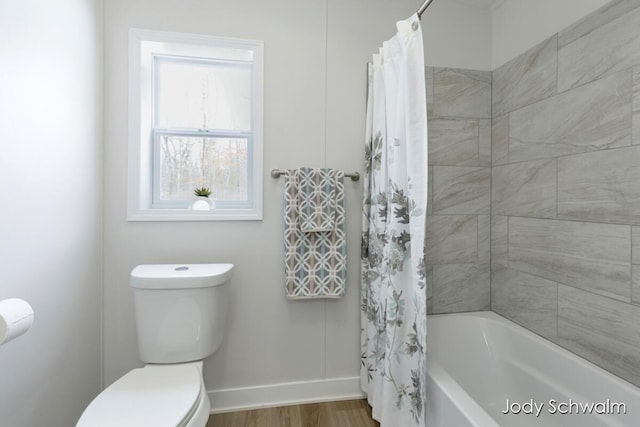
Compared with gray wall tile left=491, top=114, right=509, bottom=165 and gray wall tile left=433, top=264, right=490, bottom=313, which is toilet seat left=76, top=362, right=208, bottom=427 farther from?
gray wall tile left=491, top=114, right=509, bottom=165

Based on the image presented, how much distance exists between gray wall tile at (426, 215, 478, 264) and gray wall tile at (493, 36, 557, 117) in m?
0.67

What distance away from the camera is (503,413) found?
1.48m

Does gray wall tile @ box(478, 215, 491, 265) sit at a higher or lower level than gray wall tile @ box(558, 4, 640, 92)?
lower

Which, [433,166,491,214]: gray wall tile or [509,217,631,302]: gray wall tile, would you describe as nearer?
[509,217,631,302]: gray wall tile

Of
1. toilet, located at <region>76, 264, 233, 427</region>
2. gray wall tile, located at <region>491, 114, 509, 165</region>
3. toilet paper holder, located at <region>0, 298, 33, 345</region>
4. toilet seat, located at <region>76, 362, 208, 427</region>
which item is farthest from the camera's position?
gray wall tile, located at <region>491, 114, 509, 165</region>

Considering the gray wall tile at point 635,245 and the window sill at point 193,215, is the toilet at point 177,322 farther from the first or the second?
the gray wall tile at point 635,245

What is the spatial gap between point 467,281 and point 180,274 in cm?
160

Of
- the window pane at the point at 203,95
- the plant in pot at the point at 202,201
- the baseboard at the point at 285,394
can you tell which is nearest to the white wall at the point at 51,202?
the window pane at the point at 203,95

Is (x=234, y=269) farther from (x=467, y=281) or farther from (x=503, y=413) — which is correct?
(x=503, y=413)

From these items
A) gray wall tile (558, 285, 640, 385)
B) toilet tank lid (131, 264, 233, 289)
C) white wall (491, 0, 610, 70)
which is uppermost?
white wall (491, 0, 610, 70)

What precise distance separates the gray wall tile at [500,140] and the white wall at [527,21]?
0.35 metres

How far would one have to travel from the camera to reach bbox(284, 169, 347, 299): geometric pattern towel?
5.26 feet

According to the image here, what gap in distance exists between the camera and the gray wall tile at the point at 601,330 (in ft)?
3.74

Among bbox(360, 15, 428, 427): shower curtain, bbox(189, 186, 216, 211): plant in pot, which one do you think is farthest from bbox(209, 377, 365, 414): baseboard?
bbox(189, 186, 216, 211): plant in pot
